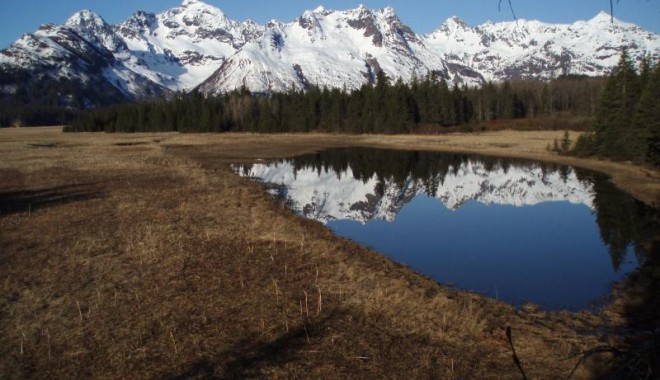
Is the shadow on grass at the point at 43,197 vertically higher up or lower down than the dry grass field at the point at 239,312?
higher up

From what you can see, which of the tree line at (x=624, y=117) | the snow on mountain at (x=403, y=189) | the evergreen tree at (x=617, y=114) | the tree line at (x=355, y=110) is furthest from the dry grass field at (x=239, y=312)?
the tree line at (x=355, y=110)

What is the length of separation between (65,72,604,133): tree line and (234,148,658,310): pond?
58.2 meters

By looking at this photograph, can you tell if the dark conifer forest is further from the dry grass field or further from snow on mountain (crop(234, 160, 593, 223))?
the dry grass field

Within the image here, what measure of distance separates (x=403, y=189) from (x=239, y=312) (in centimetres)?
2827

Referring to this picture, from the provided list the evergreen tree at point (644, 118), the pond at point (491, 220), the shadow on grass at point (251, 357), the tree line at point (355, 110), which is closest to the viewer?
the shadow on grass at point (251, 357)

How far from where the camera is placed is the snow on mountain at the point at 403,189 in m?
31.6

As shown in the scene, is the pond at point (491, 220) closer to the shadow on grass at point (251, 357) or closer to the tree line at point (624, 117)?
the tree line at point (624, 117)

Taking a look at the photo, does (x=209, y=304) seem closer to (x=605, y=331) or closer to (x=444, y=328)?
(x=444, y=328)

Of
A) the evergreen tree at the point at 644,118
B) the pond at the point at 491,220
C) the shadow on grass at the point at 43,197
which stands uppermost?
the evergreen tree at the point at 644,118

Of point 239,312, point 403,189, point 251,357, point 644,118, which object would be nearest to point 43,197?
point 239,312

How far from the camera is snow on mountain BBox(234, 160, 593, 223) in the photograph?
3164 cm

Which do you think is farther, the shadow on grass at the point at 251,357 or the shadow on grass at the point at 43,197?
the shadow on grass at the point at 43,197

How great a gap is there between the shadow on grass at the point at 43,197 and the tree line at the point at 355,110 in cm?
8155

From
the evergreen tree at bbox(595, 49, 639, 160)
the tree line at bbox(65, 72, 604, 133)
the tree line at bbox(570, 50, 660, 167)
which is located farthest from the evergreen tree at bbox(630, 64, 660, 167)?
the tree line at bbox(65, 72, 604, 133)
